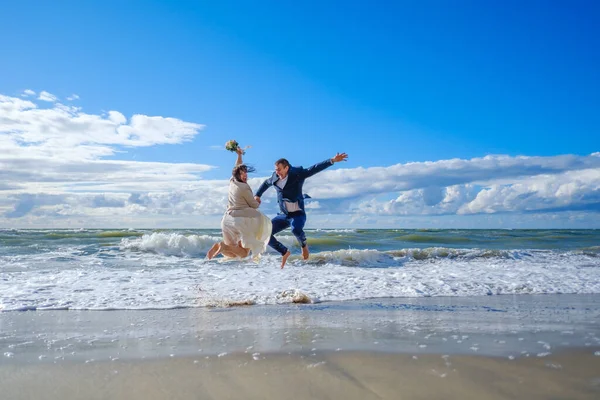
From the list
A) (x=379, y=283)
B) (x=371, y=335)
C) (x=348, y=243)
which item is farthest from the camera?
(x=348, y=243)

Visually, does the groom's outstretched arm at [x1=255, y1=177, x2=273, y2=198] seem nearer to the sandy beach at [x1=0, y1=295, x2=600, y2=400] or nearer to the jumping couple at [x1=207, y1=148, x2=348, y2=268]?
the jumping couple at [x1=207, y1=148, x2=348, y2=268]

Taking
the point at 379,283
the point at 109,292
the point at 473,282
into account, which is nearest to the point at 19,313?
the point at 109,292

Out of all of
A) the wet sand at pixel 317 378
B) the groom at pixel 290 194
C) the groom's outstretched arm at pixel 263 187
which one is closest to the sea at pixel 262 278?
the groom at pixel 290 194

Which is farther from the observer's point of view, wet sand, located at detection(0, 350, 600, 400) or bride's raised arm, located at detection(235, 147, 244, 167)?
bride's raised arm, located at detection(235, 147, 244, 167)

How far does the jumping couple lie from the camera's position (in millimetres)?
8312

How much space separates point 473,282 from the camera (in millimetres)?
10539

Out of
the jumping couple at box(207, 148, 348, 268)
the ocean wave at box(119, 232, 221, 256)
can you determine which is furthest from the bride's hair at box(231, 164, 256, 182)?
the ocean wave at box(119, 232, 221, 256)

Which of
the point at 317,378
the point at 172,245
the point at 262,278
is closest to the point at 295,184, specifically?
the point at 262,278

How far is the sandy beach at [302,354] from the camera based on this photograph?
3682 mm

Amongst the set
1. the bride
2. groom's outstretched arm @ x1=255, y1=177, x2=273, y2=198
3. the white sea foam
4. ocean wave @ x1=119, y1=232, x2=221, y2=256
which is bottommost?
the white sea foam

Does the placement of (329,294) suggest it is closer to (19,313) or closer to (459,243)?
(19,313)

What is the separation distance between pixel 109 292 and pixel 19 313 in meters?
1.85

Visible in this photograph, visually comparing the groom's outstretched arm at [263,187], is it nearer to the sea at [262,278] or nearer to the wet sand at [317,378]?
the sea at [262,278]

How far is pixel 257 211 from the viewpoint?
8492mm
